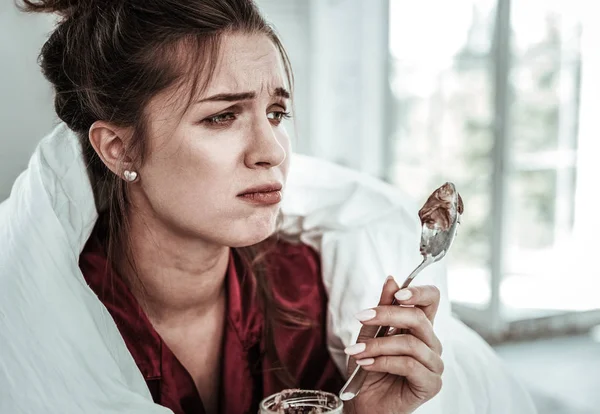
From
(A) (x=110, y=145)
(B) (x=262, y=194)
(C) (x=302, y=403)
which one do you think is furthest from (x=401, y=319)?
(A) (x=110, y=145)

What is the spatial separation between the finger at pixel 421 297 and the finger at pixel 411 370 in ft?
0.21

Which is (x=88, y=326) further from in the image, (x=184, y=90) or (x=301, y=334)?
(x=301, y=334)

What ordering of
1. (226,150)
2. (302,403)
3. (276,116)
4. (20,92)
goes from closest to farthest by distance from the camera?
(302,403) → (226,150) → (276,116) → (20,92)

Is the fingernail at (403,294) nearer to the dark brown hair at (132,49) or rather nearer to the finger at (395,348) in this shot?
the finger at (395,348)

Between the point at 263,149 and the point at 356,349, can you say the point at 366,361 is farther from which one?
the point at 263,149

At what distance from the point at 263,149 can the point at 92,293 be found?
0.30 metres

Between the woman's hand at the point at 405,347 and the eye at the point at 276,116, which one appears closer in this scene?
the woman's hand at the point at 405,347

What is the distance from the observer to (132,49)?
2.73ft

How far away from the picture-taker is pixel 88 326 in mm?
786

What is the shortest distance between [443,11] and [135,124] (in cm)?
197

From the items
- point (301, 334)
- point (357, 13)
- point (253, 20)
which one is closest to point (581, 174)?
point (357, 13)

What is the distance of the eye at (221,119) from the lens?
81cm

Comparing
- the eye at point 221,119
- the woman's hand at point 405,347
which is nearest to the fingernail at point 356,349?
the woman's hand at point 405,347

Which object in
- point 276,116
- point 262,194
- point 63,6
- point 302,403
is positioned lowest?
point 302,403
